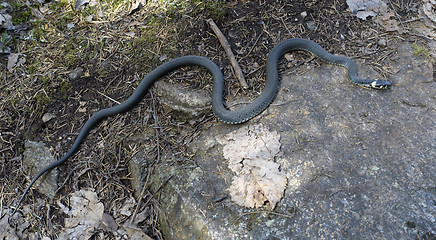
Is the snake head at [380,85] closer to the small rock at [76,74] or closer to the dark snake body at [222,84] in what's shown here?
the dark snake body at [222,84]

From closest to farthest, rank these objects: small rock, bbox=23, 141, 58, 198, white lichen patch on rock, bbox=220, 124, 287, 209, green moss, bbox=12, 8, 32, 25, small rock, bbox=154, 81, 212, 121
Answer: white lichen patch on rock, bbox=220, 124, 287, 209
small rock, bbox=23, 141, 58, 198
small rock, bbox=154, 81, 212, 121
green moss, bbox=12, 8, 32, 25

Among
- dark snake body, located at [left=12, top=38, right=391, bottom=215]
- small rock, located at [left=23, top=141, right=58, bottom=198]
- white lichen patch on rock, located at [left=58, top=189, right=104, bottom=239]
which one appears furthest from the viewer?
dark snake body, located at [left=12, top=38, right=391, bottom=215]

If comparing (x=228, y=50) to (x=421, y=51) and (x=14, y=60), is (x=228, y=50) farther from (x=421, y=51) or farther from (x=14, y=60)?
(x=14, y=60)

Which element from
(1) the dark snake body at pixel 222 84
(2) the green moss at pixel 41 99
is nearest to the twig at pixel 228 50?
(1) the dark snake body at pixel 222 84

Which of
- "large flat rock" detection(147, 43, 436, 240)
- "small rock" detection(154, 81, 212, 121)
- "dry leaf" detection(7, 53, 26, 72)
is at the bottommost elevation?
"large flat rock" detection(147, 43, 436, 240)

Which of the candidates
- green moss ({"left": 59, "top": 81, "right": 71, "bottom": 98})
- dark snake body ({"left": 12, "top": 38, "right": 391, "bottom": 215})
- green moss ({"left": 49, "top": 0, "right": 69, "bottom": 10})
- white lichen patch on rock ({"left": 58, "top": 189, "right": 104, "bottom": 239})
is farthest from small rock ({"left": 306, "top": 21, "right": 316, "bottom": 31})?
green moss ({"left": 49, "top": 0, "right": 69, "bottom": 10})

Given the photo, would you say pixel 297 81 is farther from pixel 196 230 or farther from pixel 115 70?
pixel 115 70

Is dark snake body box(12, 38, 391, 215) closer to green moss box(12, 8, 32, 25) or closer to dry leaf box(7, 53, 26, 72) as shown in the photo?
dry leaf box(7, 53, 26, 72)

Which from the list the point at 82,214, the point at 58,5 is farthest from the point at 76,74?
the point at 82,214
